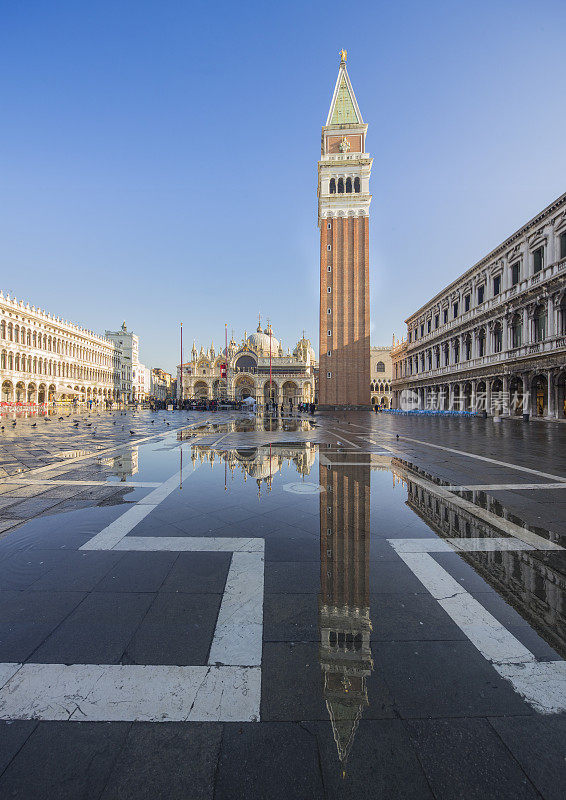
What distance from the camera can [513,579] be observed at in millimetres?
3217

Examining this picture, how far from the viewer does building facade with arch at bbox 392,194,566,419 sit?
24328 millimetres

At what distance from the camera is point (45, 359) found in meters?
59.9

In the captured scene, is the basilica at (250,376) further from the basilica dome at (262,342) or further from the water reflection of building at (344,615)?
the water reflection of building at (344,615)

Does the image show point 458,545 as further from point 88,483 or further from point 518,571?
point 88,483

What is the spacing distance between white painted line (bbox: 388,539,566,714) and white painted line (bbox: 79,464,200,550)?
332cm

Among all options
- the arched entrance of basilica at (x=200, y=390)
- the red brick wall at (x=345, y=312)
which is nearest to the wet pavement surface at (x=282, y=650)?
the red brick wall at (x=345, y=312)

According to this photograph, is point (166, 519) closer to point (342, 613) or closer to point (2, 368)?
point (342, 613)

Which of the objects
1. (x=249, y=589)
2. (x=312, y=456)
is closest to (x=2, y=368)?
(x=312, y=456)

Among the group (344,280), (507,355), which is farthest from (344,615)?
(344,280)

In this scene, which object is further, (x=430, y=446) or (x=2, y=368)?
(x=2, y=368)

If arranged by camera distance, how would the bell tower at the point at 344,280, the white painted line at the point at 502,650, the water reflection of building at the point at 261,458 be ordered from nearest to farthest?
the white painted line at the point at 502,650
the water reflection of building at the point at 261,458
the bell tower at the point at 344,280

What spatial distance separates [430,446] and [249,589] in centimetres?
1119

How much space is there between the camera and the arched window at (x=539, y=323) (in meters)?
25.7

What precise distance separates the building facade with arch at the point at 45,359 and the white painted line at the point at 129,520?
1733 inches
